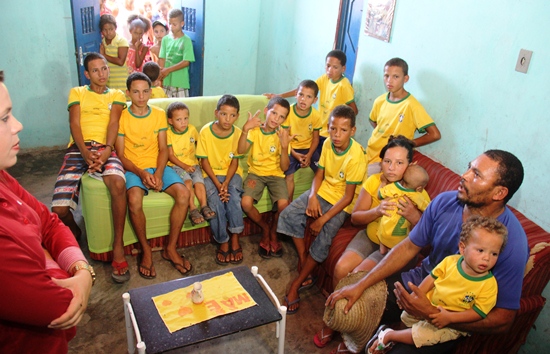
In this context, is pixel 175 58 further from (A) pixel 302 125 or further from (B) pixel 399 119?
(B) pixel 399 119

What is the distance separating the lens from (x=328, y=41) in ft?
14.4

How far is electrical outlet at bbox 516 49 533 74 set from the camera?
8.04ft

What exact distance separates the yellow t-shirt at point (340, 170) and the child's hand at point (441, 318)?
115 cm

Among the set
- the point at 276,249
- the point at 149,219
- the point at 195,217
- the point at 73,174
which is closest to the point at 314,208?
the point at 276,249

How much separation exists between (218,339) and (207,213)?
2.96 feet

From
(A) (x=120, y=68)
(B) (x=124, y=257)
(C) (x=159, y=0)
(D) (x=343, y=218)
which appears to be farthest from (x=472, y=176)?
(C) (x=159, y=0)

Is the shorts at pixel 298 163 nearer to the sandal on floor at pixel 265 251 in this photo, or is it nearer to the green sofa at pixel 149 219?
the green sofa at pixel 149 219

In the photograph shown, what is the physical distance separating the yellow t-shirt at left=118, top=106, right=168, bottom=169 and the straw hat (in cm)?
178

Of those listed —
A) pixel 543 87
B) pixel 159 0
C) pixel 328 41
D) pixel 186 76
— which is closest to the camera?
pixel 543 87

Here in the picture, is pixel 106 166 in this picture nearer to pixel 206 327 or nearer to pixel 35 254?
pixel 206 327

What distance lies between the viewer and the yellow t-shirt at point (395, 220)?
8.02 ft

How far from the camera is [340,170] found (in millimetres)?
2939

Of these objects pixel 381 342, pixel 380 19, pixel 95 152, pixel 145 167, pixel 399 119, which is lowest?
pixel 381 342

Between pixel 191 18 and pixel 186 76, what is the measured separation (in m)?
0.85
